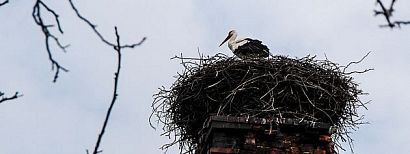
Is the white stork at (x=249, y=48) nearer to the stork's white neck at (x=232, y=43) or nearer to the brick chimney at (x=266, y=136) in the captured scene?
the stork's white neck at (x=232, y=43)

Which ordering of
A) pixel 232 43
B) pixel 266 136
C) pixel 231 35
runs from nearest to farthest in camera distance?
pixel 266 136 → pixel 232 43 → pixel 231 35

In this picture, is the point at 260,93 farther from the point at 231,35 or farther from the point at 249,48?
the point at 231,35

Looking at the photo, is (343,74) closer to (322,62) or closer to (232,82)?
(322,62)

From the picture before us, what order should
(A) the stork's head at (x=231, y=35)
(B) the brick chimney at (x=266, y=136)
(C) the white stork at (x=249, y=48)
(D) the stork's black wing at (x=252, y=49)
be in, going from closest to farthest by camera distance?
(B) the brick chimney at (x=266, y=136) → (C) the white stork at (x=249, y=48) → (D) the stork's black wing at (x=252, y=49) → (A) the stork's head at (x=231, y=35)

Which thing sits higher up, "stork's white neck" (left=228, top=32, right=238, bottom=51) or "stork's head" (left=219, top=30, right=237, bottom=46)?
"stork's head" (left=219, top=30, right=237, bottom=46)

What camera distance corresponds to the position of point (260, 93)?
687cm

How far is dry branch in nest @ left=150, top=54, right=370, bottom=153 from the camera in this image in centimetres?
673

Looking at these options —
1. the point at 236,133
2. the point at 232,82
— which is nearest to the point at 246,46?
the point at 232,82

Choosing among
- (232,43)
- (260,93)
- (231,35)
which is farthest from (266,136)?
(231,35)

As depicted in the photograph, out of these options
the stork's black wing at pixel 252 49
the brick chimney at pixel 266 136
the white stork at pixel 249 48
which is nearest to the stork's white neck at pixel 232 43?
the white stork at pixel 249 48

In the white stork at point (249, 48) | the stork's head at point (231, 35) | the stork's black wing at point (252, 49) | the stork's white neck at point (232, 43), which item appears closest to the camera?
the white stork at point (249, 48)

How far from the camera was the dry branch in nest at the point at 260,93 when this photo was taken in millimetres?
6730

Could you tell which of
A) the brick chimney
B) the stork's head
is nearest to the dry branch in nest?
the brick chimney

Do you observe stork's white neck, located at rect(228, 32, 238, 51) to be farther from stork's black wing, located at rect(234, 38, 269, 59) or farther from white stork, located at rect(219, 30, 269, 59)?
stork's black wing, located at rect(234, 38, 269, 59)
